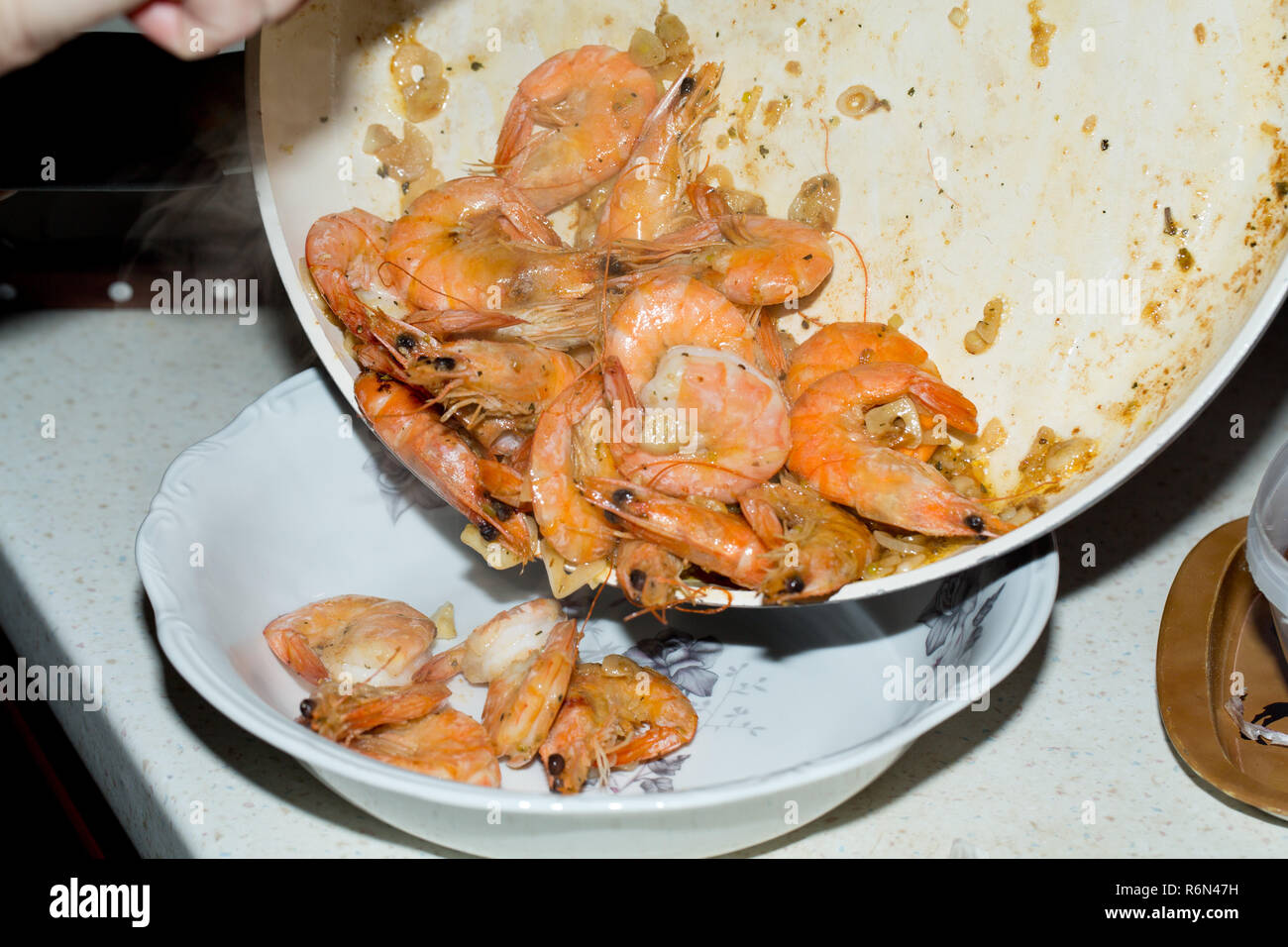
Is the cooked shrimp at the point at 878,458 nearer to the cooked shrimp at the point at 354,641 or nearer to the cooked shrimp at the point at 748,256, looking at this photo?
the cooked shrimp at the point at 748,256

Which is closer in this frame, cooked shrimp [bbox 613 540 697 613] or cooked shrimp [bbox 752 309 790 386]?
cooked shrimp [bbox 613 540 697 613]

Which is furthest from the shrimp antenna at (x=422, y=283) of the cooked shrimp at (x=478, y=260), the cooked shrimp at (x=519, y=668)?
the cooked shrimp at (x=519, y=668)

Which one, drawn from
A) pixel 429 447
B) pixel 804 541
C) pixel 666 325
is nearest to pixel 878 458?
pixel 804 541

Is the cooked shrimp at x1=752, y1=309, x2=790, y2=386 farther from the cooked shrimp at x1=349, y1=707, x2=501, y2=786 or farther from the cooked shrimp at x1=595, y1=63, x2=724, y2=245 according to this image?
the cooked shrimp at x1=349, y1=707, x2=501, y2=786

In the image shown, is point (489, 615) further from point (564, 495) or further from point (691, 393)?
point (691, 393)

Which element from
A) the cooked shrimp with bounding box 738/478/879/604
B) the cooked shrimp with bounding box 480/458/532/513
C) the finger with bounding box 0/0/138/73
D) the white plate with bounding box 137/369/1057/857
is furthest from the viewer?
the cooked shrimp with bounding box 480/458/532/513

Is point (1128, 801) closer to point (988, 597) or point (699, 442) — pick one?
point (988, 597)

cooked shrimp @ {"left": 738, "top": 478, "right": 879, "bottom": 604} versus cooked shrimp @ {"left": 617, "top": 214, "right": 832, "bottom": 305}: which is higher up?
cooked shrimp @ {"left": 617, "top": 214, "right": 832, "bottom": 305}

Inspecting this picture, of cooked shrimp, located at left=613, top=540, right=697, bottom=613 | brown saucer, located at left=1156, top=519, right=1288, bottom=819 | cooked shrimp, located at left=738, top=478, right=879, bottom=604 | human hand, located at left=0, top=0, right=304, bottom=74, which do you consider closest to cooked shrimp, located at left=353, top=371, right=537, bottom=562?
cooked shrimp, located at left=613, top=540, right=697, bottom=613
